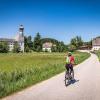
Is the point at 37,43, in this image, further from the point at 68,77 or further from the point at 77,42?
the point at 68,77

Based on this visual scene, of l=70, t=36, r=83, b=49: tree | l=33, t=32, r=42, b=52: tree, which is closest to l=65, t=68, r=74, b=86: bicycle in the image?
l=33, t=32, r=42, b=52: tree

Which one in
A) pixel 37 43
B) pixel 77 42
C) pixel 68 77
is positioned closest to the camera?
pixel 68 77

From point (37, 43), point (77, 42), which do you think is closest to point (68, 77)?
point (37, 43)

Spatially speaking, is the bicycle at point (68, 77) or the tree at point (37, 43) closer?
the bicycle at point (68, 77)

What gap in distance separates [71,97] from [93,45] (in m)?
164

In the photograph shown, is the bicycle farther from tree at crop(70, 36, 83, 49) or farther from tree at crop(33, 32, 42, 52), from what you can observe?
tree at crop(70, 36, 83, 49)

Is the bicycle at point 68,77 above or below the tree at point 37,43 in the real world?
below

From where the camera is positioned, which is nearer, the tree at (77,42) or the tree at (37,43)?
the tree at (37,43)

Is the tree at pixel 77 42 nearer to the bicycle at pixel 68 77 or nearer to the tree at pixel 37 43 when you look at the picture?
the tree at pixel 37 43

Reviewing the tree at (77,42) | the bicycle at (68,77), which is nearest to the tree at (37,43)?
the tree at (77,42)

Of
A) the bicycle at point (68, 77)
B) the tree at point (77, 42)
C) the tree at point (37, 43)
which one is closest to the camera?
the bicycle at point (68, 77)

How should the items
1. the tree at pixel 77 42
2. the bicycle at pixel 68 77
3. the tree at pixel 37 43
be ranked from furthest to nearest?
the tree at pixel 77 42 < the tree at pixel 37 43 < the bicycle at pixel 68 77

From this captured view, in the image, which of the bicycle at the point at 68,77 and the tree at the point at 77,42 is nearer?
the bicycle at the point at 68,77

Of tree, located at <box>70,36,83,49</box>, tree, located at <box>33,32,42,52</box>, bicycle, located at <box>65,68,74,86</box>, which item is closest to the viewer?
Answer: bicycle, located at <box>65,68,74,86</box>
